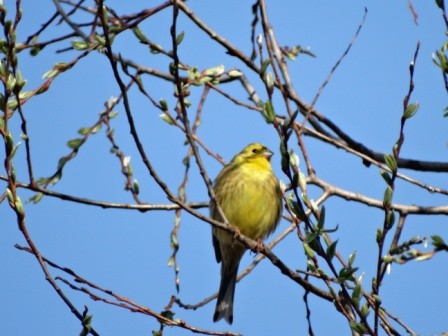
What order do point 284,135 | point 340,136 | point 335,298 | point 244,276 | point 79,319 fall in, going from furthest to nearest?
point 340,136 → point 244,276 → point 79,319 → point 335,298 → point 284,135

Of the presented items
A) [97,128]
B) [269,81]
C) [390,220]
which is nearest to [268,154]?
[97,128]

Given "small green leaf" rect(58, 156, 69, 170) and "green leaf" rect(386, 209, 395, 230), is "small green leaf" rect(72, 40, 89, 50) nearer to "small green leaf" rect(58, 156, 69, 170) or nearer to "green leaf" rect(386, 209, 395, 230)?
"small green leaf" rect(58, 156, 69, 170)

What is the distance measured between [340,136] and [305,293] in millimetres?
2083

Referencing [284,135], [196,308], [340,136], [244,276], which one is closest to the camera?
[284,135]

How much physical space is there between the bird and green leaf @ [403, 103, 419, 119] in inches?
124

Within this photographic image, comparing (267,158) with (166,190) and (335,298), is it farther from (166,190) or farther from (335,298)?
(335,298)

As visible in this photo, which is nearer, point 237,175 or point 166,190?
point 166,190

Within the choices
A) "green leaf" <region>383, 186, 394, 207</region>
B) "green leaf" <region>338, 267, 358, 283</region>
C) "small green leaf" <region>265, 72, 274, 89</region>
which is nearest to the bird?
Result: "small green leaf" <region>265, 72, 274, 89</region>

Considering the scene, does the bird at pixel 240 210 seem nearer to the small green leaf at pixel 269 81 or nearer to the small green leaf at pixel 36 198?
the small green leaf at pixel 36 198

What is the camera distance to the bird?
602cm

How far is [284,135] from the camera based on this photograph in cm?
259

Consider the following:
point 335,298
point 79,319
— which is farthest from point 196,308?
point 335,298

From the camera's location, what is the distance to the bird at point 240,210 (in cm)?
602

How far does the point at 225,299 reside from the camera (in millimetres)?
5953
